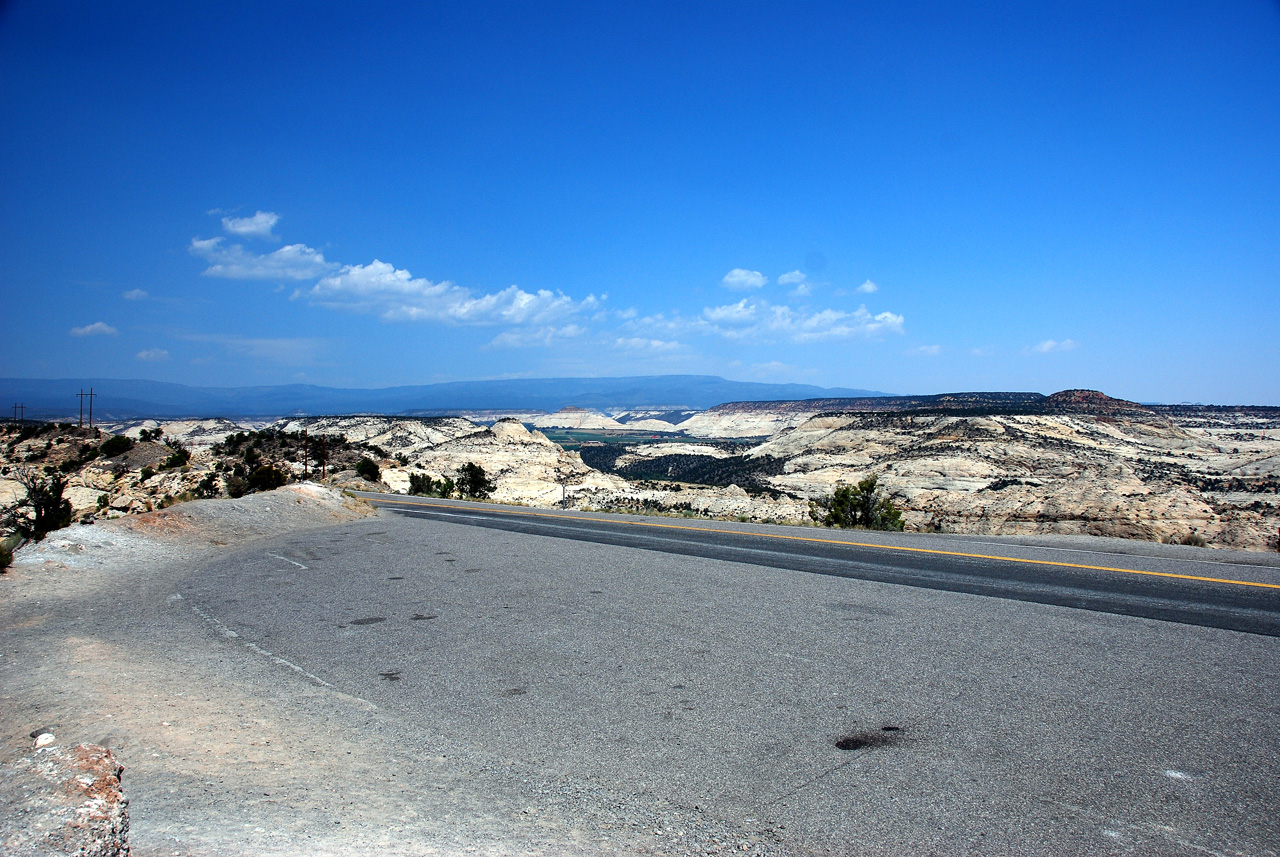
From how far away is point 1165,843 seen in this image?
12.1 feet

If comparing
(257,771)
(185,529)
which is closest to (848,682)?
(257,771)

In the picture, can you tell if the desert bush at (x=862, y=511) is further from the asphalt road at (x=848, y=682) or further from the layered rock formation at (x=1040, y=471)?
the asphalt road at (x=848, y=682)

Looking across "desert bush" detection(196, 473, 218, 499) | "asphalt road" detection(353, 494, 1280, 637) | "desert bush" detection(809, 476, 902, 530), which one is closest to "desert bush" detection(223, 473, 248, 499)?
"desert bush" detection(196, 473, 218, 499)

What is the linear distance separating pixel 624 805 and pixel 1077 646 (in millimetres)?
5046

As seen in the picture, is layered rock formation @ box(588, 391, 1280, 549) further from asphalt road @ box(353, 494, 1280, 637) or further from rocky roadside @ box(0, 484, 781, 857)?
rocky roadside @ box(0, 484, 781, 857)

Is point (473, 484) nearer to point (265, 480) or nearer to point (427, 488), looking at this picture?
point (427, 488)

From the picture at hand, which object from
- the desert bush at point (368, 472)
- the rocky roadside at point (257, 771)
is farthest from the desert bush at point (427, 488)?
the rocky roadside at point (257, 771)

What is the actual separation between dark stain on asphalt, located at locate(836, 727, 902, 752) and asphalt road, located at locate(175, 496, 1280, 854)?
18 millimetres

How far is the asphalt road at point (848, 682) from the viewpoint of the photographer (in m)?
4.09

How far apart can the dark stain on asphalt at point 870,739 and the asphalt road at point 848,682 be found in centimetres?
2

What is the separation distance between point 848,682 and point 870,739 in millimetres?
1106

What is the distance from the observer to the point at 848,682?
6102 mm

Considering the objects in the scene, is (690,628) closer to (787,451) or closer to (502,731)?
(502,731)

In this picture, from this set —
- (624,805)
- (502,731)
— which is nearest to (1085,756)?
(624,805)
